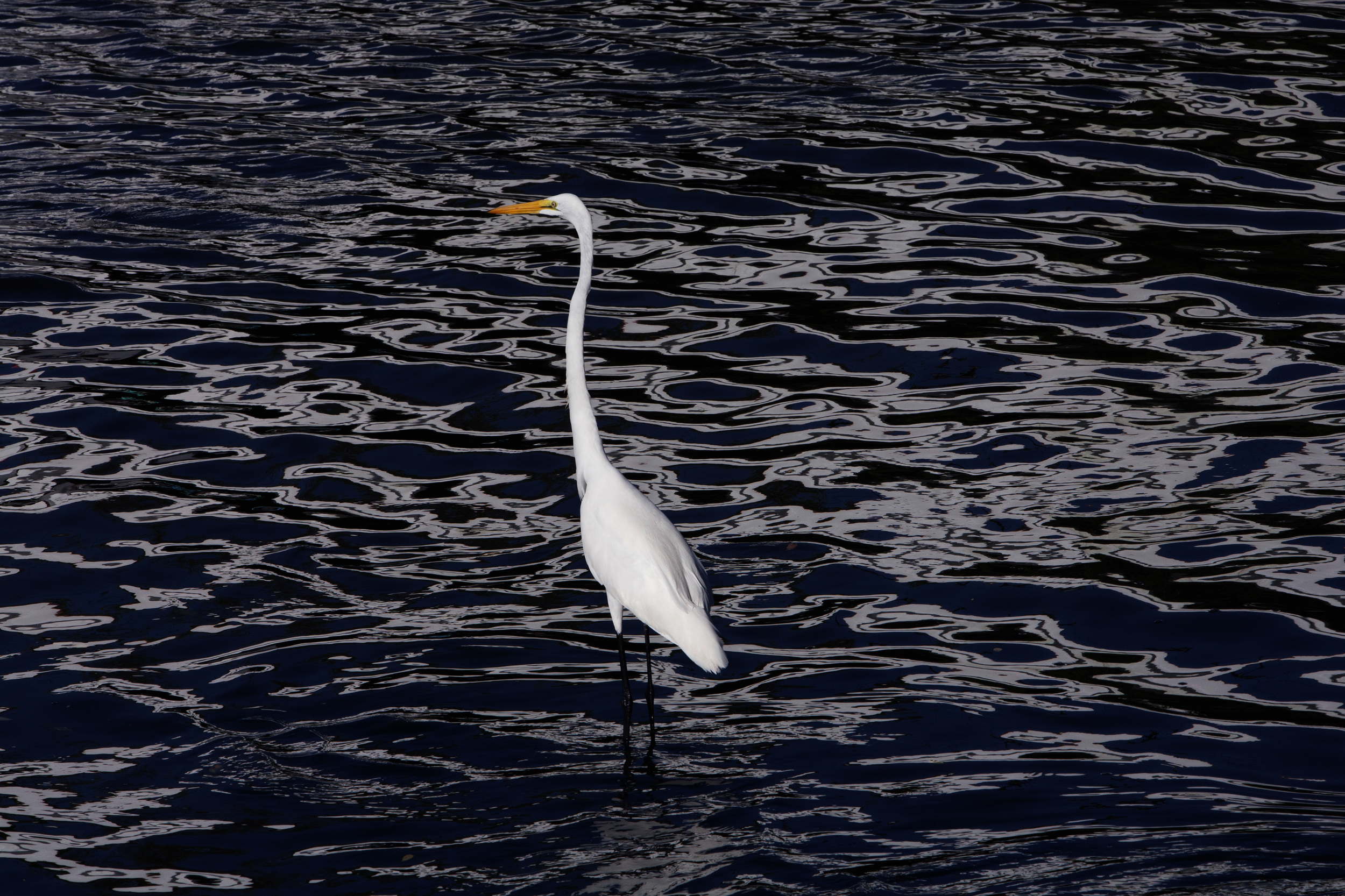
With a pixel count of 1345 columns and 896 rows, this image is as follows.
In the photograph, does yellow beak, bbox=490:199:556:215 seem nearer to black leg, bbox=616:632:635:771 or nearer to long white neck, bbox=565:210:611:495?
long white neck, bbox=565:210:611:495

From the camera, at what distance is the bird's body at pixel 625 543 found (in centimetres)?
541

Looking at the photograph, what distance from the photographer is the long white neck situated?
5.89m

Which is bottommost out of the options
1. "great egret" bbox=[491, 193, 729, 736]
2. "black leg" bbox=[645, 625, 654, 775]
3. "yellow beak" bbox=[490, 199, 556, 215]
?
"black leg" bbox=[645, 625, 654, 775]

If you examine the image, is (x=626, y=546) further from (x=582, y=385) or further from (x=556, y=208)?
(x=556, y=208)

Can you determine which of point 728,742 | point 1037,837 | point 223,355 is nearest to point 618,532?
point 728,742

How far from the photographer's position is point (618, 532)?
5.63m

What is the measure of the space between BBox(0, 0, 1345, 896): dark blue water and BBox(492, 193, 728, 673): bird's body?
0.51 meters

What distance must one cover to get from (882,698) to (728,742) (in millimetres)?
652

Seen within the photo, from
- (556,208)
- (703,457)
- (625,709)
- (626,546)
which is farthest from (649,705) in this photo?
(703,457)

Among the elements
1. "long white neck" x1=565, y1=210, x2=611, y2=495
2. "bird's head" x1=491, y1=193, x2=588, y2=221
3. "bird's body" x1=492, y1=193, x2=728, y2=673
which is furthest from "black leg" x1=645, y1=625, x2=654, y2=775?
"bird's head" x1=491, y1=193, x2=588, y2=221

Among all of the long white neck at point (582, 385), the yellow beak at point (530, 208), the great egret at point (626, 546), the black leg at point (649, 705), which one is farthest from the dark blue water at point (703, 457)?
the yellow beak at point (530, 208)

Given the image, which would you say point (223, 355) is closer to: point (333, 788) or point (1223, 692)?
point (333, 788)

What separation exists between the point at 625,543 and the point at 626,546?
0.01m

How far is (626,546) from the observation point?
220 inches
